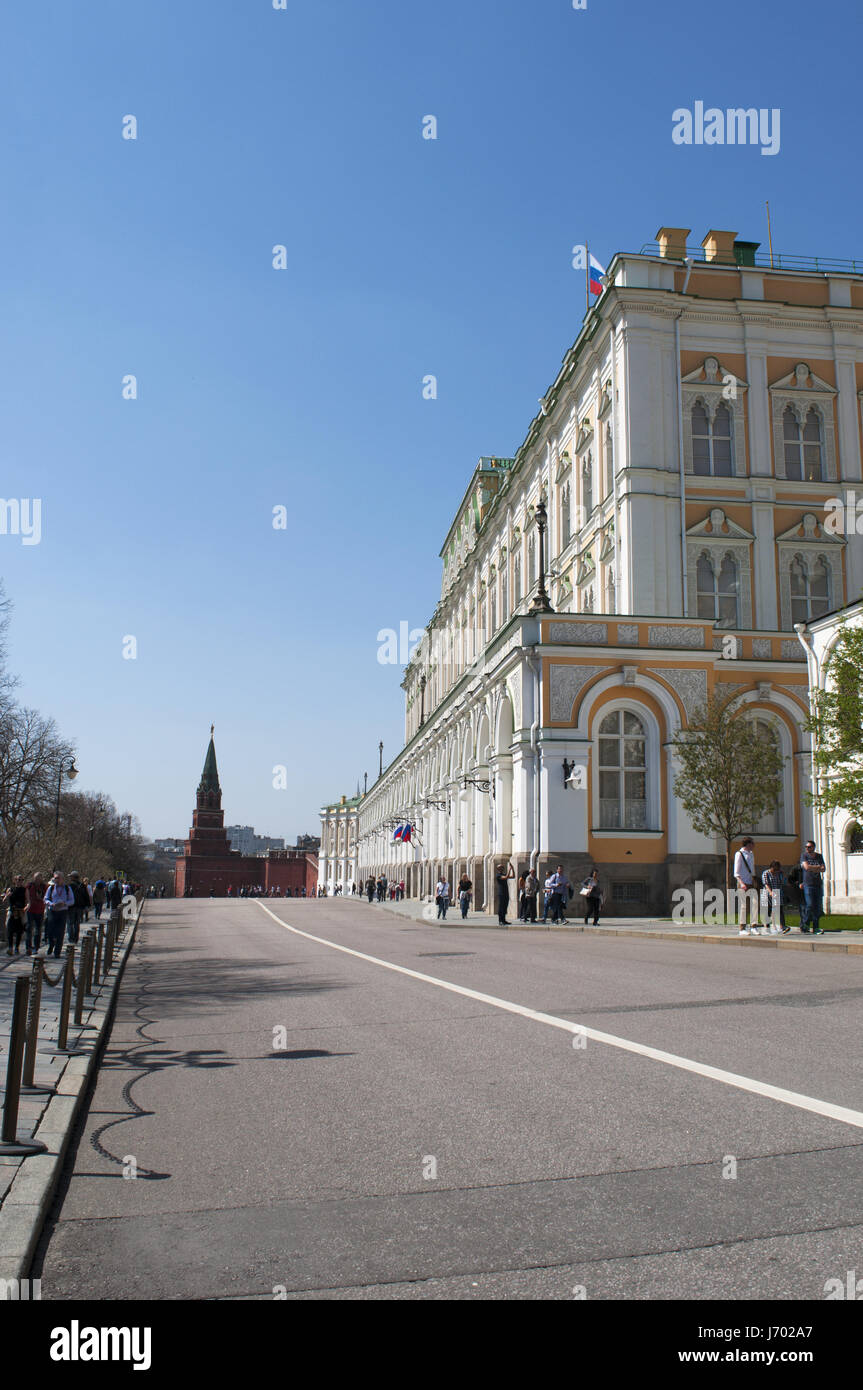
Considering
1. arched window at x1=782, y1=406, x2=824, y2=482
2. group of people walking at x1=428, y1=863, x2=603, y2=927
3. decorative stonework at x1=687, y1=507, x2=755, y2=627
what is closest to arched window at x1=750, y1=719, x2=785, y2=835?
decorative stonework at x1=687, y1=507, x2=755, y2=627

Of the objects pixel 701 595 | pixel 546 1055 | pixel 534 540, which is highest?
pixel 534 540

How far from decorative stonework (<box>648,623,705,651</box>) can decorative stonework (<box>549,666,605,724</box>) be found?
2.54 m

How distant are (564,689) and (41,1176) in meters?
29.9

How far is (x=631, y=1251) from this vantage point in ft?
14.3

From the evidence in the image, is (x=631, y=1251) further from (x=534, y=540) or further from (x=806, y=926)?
(x=534, y=540)

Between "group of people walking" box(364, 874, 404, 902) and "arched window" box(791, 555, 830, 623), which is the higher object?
"arched window" box(791, 555, 830, 623)

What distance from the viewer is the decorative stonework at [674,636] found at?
3531 centimetres

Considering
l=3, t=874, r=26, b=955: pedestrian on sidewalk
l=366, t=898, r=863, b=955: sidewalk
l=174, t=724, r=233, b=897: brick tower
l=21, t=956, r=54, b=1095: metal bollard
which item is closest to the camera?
l=21, t=956, r=54, b=1095: metal bollard

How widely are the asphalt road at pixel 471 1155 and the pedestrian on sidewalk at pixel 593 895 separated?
17765 millimetres

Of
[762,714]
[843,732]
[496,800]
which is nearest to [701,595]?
[762,714]

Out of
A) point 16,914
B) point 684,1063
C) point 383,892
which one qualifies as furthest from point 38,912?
point 383,892

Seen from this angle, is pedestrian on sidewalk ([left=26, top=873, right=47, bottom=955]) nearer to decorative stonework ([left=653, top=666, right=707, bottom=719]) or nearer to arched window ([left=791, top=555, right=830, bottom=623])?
decorative stonework ([left=653, top=666, right=707, bottom=719])

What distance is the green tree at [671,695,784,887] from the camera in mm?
29531
